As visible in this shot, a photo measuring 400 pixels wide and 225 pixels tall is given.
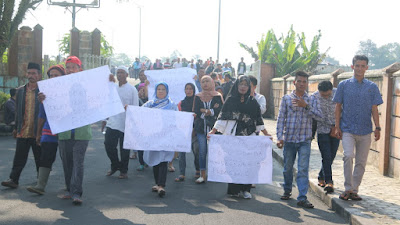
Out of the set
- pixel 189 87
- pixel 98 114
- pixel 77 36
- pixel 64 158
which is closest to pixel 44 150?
pixel 64 158

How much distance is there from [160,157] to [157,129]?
0.43 m

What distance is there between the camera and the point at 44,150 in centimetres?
700

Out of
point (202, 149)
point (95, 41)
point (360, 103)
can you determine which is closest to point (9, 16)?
point (95, 41)

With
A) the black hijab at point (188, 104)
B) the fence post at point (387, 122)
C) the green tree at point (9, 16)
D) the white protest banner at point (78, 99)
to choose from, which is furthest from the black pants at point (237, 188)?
the green tree at point (9, 16)

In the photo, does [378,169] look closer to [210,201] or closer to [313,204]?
[313,204]

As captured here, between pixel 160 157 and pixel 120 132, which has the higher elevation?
pixel 120 132

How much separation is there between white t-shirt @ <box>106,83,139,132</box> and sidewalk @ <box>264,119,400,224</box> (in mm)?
3192

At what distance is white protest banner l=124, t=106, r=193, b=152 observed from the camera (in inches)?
295

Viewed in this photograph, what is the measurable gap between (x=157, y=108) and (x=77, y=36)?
17552 millimetres

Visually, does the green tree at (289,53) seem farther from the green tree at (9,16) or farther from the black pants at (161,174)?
the black pants at (161,174)

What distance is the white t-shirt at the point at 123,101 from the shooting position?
8.77 metres

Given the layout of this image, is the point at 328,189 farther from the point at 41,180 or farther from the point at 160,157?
the point at 41,180

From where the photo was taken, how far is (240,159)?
7.20 metres

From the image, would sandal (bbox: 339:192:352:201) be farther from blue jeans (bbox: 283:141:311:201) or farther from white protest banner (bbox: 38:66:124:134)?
white protest banner (bbox: 38:66:124:134)
